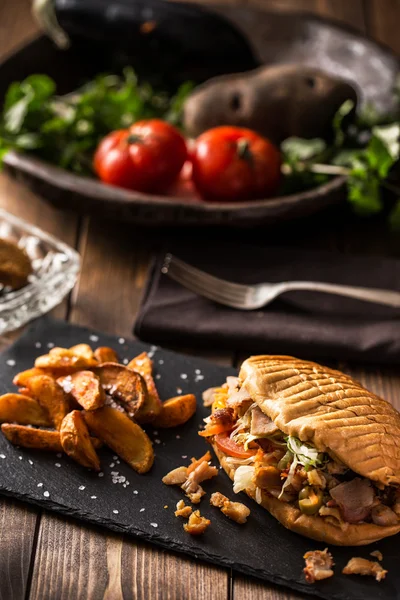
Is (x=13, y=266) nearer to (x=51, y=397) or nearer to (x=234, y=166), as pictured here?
(x=51, y=397)

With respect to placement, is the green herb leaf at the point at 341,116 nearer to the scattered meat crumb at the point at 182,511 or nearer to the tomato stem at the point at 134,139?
the tomato stem at the point at 134,139

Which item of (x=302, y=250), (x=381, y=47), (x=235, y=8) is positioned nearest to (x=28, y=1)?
(x=235, y=8)

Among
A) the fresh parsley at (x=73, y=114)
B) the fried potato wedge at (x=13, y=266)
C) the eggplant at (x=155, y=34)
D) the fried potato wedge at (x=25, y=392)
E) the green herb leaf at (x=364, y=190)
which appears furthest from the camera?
the eggplant at (x=155, y=34)

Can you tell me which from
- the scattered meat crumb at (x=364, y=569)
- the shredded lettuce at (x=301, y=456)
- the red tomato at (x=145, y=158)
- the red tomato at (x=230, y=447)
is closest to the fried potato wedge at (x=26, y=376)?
the red tomato at (x=230, y=447)

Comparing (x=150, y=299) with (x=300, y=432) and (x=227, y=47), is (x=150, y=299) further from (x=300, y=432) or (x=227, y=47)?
(x=227, y=47)

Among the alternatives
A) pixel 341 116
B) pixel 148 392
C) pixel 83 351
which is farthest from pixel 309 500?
pixel 341 116
